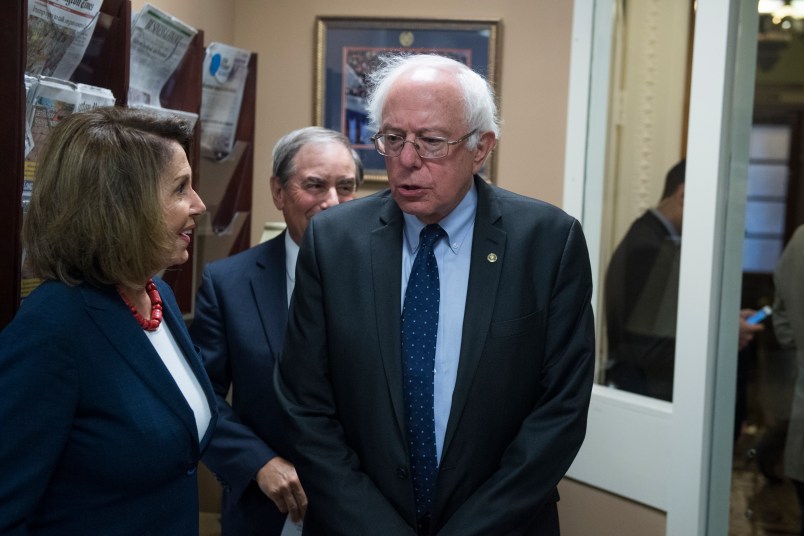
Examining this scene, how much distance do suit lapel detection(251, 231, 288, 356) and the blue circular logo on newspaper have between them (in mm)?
1205

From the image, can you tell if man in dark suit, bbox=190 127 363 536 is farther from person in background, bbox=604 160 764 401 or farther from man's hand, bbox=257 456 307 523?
person in background, bbox=604 160 764 401

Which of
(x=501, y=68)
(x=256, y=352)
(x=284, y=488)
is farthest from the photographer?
(x=501, y=68)

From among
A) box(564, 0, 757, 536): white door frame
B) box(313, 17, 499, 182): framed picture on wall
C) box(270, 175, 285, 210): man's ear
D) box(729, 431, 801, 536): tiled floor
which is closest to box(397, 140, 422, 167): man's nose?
box(270, 175, 285, 210): man's ear

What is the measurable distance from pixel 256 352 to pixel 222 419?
0.17 meters

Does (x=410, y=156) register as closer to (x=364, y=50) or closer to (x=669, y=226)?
(x=669, y=226)

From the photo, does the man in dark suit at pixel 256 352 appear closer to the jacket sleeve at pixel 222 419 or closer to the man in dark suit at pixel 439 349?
the jacket sleeve at pixel 222 419

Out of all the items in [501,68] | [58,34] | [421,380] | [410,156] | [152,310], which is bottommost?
[421,380]

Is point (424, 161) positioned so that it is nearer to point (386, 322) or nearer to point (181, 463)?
point (386, 322)

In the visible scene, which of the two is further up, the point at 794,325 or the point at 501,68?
the point at 501,68

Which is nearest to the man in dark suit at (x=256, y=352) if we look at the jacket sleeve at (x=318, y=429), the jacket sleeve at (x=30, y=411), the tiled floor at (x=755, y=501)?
the jacket sleeve at (x=318, y=429)

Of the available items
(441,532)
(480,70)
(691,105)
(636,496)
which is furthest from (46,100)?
(480,70)

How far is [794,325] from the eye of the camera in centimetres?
225

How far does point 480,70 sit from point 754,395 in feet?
6.08

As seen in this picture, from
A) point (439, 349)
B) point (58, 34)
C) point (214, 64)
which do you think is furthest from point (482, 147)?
point (214, 64)
